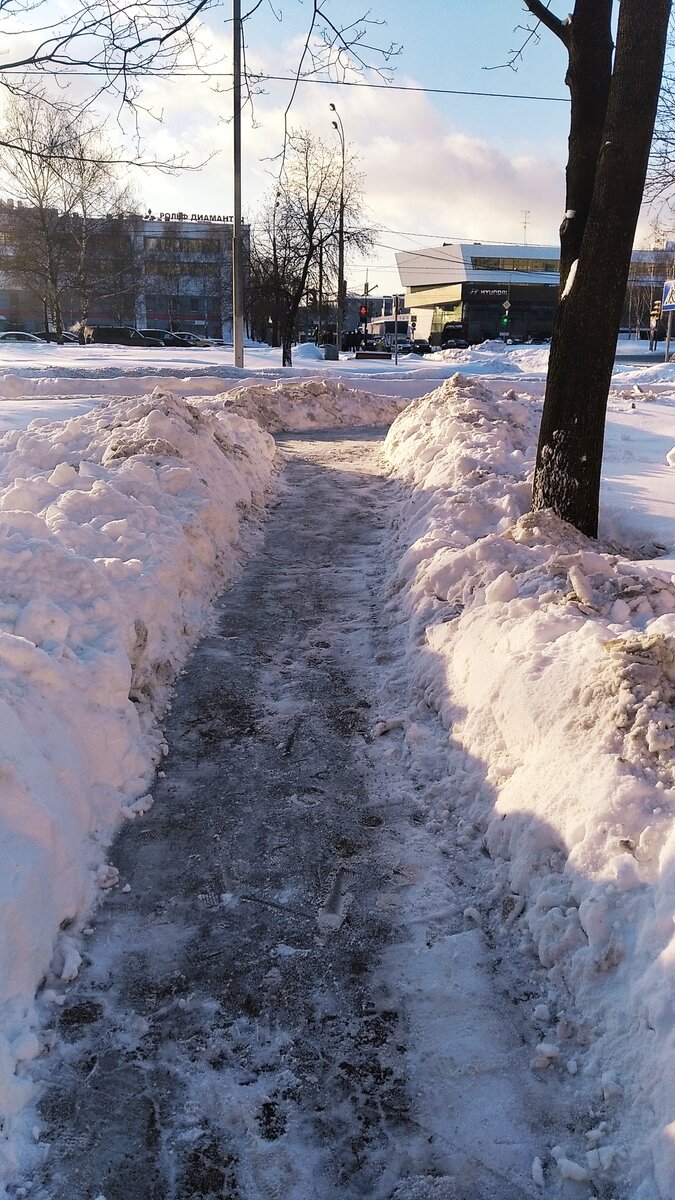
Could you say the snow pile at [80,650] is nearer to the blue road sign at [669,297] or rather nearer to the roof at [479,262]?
the blue road sign at [669,297]

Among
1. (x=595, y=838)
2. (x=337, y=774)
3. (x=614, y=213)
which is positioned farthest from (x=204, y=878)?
(x=614, y=213)

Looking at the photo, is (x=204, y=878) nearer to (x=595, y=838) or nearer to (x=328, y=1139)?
(x=328, y=1139)

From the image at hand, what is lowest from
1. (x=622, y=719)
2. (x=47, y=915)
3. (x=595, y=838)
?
(x=47, y=915)

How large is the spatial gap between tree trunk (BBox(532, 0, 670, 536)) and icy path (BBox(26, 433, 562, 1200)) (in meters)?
2.66

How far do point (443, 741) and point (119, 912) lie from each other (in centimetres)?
189

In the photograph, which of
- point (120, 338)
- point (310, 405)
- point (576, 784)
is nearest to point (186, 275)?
point (120, 338)

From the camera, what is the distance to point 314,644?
6184 mm

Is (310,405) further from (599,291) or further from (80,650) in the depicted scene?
(80,650)

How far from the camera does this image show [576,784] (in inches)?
135

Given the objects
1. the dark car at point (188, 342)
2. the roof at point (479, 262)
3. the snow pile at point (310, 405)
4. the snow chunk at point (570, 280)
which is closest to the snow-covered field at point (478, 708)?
the snow chunk at point (570, 280)

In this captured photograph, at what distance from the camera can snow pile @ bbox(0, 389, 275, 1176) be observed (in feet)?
10.1

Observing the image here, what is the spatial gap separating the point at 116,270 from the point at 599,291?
51955mm

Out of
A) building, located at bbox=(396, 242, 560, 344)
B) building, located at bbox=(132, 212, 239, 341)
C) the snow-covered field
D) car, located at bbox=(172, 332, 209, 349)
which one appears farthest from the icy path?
building, located at bbox=(396, 242, 560, 344)

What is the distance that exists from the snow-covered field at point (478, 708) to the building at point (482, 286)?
70.7 meters
